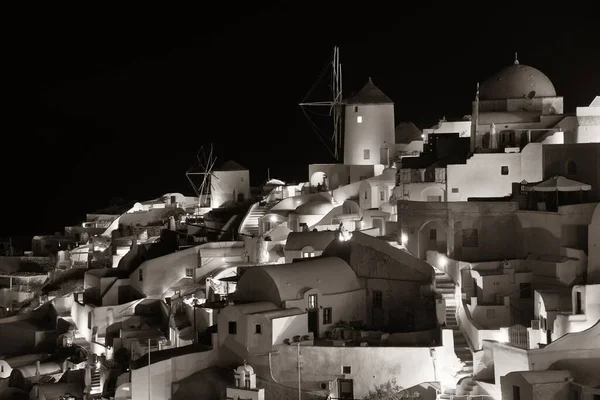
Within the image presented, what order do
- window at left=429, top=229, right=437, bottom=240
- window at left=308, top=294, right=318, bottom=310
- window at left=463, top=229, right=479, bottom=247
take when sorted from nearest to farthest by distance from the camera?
1. window at left=308, top=294, right=318, bottom=310
2. window at left=463, top=229, right=479, bottom=247
3. window at left=429, top=229, right=437, bottom=240

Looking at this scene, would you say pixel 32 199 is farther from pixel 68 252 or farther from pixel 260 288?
pixel 260 288

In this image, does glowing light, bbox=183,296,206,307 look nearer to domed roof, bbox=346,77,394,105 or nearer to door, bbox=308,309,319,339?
door, bbox=308,309,319,339

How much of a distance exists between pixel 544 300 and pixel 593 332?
274 cm

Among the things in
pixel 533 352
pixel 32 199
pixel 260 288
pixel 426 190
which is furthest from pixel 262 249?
pixel 32 199

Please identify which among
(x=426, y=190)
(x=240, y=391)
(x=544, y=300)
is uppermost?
(x=426, y=190)

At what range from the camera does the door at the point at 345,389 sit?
29406 millimetres

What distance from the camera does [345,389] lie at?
97.0ft

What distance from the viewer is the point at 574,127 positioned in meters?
39.7

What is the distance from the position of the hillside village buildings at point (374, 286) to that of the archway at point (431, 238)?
5 cm

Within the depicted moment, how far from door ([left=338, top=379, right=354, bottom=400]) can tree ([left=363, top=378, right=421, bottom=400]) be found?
401mm

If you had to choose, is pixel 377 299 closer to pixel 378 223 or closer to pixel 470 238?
pixel 470 238

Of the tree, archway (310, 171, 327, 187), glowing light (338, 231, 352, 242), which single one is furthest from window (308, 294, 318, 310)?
archway (310, 171, 327, 187)

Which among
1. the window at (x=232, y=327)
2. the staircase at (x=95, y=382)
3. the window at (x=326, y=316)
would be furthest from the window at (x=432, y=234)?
the staircase at (x=95, y=382)

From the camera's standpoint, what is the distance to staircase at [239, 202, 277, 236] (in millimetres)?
47156
